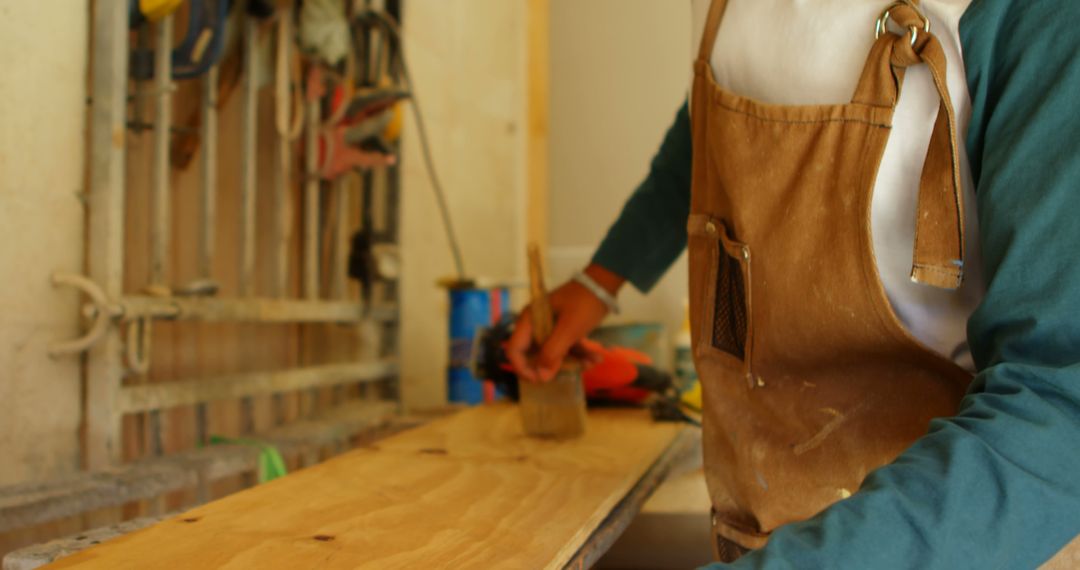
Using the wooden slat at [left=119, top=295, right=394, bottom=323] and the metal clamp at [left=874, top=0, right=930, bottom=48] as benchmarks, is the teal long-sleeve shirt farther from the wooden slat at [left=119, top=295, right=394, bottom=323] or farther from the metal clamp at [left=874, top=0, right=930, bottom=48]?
the wooden slat at [left=119, top=295, right=394, bottom=323]

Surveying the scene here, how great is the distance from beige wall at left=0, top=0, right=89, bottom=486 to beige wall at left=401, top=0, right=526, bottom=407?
4.12 ft

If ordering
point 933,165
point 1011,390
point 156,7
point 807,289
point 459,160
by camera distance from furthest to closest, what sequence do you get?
point 459,160
point 156,7
point 807,289
point 933,165
point 1011,390

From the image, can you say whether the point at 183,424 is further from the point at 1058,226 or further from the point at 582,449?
the point at 1058,226

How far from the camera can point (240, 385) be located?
1.76 meters

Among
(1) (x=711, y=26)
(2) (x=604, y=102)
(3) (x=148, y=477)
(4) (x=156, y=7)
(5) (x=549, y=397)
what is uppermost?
(2) (x=604, y=102)

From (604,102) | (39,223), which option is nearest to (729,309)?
(39,223)

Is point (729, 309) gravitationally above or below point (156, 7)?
below

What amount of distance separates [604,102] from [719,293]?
8.29ft

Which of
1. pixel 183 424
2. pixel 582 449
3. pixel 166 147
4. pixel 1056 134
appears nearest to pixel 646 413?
pixel 582 449

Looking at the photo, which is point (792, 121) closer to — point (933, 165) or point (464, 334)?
point (933, 165)

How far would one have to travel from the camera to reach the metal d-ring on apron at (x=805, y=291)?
0.86 metres

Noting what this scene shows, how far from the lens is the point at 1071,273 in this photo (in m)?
0.62

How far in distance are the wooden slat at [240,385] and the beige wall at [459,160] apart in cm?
59

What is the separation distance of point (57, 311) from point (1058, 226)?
1.39m
